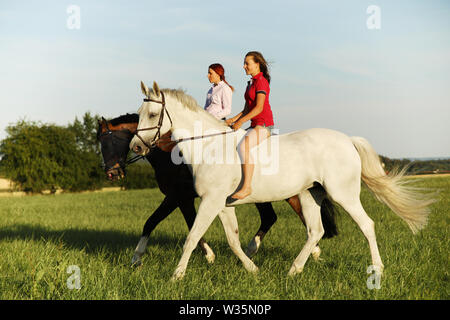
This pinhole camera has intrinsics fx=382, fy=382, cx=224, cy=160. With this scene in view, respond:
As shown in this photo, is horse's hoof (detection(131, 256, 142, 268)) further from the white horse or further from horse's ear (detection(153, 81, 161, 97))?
horse's ear (detection(153, 81, 161, 97))

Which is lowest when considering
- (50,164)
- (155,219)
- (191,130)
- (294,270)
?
(50,164)

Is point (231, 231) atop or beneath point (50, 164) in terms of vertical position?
atop

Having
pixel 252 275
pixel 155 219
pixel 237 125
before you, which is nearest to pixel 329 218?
pixel 252 275

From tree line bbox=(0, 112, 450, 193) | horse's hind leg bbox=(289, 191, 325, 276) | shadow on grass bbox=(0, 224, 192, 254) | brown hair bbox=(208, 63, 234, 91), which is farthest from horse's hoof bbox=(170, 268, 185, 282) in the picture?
tree line bbox=(0, 112, 450, 193)

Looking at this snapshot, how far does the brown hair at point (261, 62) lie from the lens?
5.13 meters

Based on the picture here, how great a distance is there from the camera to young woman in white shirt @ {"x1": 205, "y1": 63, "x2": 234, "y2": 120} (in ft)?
20.0

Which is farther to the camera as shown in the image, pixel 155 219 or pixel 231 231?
pixel 155 219

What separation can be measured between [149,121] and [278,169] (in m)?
1.72

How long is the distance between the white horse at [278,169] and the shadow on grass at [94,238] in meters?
3.00

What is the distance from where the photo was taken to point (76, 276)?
163 inches

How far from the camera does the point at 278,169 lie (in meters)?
4.77

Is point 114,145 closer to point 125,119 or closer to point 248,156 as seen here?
point 125,119

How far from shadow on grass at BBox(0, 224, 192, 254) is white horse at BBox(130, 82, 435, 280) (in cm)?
300

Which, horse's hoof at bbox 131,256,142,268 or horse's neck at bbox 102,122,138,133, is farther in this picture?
horse's neck at bbox 102,122,138,133
